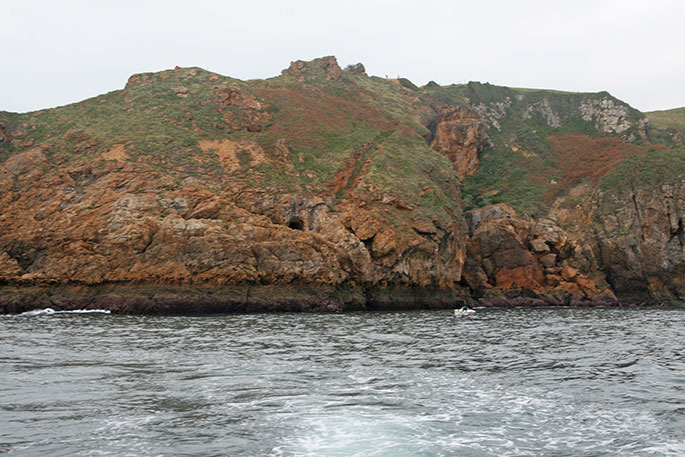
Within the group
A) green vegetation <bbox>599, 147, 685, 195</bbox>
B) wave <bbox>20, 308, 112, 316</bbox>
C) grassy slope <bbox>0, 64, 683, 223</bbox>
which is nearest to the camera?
wave <bbox>20, 308, 112, 316</bbox>

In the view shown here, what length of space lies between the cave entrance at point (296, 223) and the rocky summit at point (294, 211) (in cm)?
29

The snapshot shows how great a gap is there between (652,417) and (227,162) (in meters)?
45.8

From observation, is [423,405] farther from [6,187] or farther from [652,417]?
[6,187]

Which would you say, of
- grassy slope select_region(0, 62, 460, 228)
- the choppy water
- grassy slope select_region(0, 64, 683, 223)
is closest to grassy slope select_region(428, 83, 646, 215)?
grassy slope select_region(0, 64, 683, 223)

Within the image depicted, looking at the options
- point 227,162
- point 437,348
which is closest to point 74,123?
point 227,162

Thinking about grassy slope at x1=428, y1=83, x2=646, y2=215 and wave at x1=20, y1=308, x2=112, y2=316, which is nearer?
wave at x1=20, y1=308, x2=112, y2=316

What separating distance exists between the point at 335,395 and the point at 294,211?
3586cm

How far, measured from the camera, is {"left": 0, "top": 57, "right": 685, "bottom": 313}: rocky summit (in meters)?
38.4

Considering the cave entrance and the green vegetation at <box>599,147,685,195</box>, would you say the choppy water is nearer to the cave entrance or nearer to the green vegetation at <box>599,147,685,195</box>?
the cave entrance

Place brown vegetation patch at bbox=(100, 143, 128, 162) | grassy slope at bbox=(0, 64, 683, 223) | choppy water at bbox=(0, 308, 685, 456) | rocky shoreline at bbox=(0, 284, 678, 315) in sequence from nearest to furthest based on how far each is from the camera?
choppy water at bbox=(0, 308, 685, 456) < rocky shoreline at bbox=(0, 284, 678, 315) < brown vegetation patch at bbox=(100, 143, 128, 162) < grassy slope at bbox=(0, 64, 683, 223)

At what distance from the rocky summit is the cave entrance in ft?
0.97

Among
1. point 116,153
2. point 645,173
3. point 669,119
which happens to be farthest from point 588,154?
point 116,153

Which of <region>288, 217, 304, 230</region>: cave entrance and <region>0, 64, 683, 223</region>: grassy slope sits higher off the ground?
<region>0, 64, 683, 223</region>: grassy slope

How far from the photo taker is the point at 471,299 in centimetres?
5150
